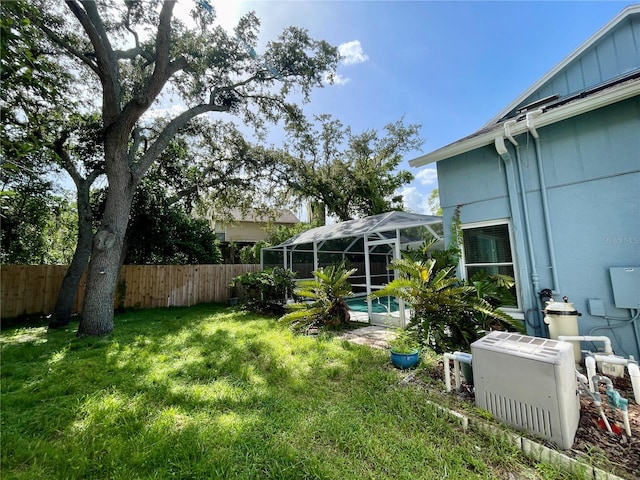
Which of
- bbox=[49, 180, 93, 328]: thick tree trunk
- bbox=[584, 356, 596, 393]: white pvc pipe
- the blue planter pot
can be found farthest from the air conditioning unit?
bbox=[49, 180, 93, 328]: thick tree trunk

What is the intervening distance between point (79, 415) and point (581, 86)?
9274 mm

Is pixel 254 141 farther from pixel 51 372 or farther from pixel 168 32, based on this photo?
pixel 51 372

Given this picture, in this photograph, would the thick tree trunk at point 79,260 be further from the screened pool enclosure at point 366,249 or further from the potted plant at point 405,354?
the potted plant at point 405,354

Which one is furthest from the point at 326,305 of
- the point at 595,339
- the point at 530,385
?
→ the point at 595,339

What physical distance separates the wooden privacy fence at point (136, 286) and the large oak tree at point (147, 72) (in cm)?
373

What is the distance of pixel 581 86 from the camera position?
16.5 ft

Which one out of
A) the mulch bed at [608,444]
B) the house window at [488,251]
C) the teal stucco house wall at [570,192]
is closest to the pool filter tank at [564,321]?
the teal stucco house wall at [570,192]

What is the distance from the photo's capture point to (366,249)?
6871mm

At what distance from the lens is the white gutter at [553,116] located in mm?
3369

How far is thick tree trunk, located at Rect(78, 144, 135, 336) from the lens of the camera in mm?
5922

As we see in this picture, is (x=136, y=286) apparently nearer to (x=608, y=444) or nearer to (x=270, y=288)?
(x=270, y=288)

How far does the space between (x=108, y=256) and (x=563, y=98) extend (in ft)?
33.6

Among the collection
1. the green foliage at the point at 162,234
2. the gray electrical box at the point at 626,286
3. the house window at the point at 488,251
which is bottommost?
the gray electrical box at the point at 626,286

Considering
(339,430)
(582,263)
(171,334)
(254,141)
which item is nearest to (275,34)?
(254,141)
